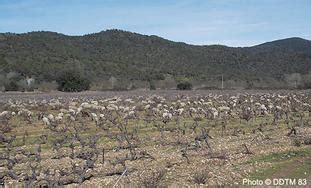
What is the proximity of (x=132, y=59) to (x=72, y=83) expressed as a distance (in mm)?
38289

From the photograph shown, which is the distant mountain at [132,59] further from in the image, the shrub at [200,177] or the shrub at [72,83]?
the shrub at [200,177]

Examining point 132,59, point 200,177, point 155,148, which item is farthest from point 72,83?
point 200,177

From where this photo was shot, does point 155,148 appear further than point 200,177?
Yes

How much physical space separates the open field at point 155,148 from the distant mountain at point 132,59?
178 feet

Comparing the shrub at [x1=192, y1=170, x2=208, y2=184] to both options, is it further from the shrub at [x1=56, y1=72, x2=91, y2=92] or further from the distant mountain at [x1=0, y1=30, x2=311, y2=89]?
the distant mountain at [x1=0, y1=30, x2=311, y2=89]

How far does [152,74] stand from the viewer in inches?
3401

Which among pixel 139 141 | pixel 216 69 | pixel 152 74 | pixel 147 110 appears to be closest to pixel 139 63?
pixel 152 74

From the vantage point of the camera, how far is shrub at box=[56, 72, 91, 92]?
189 ft

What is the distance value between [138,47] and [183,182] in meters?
90.9

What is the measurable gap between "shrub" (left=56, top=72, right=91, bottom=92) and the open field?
33420 mm

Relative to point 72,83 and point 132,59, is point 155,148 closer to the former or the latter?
point 72,83

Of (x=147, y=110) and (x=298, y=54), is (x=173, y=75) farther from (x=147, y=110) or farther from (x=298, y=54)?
(x=147, y=110)

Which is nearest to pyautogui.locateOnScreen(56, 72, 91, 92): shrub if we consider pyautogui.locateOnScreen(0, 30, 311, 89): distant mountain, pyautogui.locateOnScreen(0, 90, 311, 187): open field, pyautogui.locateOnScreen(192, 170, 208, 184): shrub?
pyautogui.locateOnScreen(0, 30, 311, 89): distant mountain

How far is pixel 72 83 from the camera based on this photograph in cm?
5806
